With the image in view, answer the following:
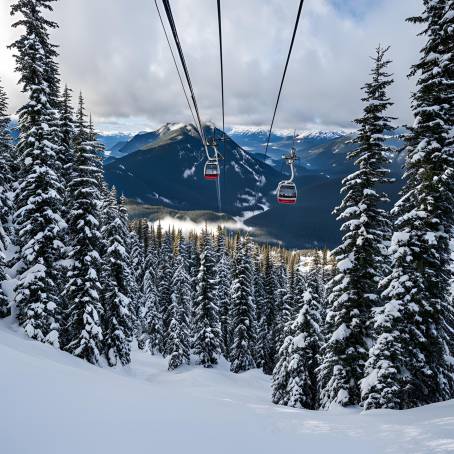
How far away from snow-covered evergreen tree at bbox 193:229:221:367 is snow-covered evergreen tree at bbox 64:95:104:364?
1863cm

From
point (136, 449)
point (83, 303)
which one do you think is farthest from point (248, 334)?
point (136, 449)

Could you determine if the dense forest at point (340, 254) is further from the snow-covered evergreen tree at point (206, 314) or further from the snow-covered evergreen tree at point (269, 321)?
the snow-covered evergreen tree at point (269, 321)

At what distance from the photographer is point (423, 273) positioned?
15.6 meters

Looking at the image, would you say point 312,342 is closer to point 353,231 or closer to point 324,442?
point 353,231

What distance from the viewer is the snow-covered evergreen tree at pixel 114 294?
27375mm

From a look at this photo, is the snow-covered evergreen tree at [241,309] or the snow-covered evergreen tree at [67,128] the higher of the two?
the snow-covered evergreen tree at [67,128]

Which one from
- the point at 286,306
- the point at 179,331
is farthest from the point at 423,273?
the point at 179,331

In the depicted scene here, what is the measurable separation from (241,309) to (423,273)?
29.1 metres

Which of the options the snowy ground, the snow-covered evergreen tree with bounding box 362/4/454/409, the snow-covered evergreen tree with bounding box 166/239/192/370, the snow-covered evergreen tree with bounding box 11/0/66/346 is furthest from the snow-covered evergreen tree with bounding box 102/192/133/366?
the snow-covered evergreen tree with bounding box 362/4/454/409

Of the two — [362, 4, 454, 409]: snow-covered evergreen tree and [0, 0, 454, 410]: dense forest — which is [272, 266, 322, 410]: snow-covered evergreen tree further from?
[362, 4, 454, 409]: snow-covered evergreen tree

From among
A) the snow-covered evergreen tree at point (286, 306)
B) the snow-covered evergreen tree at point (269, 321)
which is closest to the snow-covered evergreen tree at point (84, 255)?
the snow-covered evergreen tree at point (286, 306)

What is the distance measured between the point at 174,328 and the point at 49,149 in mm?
27361

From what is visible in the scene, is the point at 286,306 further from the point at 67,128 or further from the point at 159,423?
the point at 159,423

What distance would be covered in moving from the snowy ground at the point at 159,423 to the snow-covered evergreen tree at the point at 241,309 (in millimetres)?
27441
